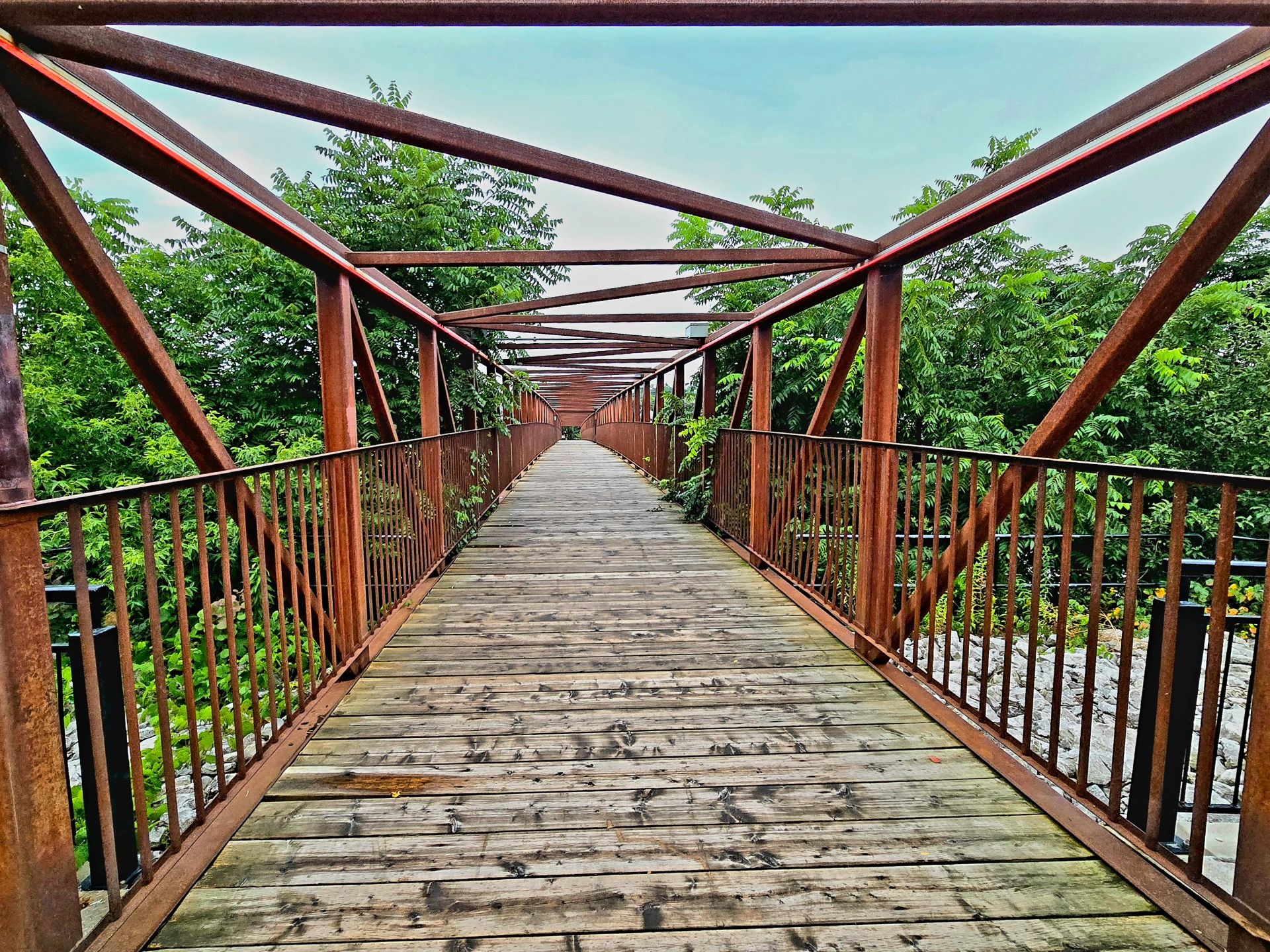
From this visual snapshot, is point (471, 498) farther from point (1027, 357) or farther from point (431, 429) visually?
point (1027, 357)

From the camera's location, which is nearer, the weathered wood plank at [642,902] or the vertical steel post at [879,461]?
the weathered wood plank at [642,902]

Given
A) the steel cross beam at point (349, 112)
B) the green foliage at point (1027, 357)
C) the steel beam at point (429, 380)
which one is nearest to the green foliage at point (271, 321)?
the steel beam at point (429, 380)

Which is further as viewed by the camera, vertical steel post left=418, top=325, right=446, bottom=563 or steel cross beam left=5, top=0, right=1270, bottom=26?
vertical steel post left=418, top=325, right=446, bottom=563

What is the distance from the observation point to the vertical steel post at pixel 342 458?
2844 millimetres

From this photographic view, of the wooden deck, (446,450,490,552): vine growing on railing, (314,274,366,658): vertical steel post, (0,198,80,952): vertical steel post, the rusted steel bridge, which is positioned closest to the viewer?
(0,198,80,952): vertical steel post

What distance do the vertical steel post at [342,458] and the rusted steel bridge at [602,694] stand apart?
2 centimetres

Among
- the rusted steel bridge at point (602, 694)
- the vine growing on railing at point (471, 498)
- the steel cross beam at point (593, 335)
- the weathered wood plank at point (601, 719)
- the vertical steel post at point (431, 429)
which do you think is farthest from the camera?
the steel cross beam at point (593, 335)

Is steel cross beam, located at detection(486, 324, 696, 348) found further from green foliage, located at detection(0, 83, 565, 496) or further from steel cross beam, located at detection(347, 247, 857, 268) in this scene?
steel cross beam, located at detection(347, 247, 857, 268)

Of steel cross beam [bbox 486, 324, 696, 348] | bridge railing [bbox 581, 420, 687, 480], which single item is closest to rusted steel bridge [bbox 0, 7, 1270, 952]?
steel cross beam [bbox 486, 324, 696, 348]

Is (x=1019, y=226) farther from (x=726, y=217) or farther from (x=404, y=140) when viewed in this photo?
(x=404, y=140)

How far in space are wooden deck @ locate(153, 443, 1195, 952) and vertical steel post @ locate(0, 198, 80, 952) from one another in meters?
0.28

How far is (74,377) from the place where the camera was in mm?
8625

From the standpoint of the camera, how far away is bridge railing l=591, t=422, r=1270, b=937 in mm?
1405

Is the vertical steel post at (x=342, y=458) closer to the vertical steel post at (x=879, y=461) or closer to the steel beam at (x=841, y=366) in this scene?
the vertical steel post at (x=879, y=461)
